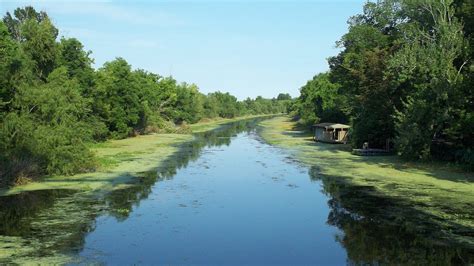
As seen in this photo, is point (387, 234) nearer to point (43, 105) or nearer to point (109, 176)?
point (109, 176)

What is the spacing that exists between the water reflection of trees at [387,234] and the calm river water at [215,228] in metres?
0.04

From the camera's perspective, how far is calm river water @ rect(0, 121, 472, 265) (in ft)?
47.7

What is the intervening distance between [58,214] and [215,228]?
7.23m

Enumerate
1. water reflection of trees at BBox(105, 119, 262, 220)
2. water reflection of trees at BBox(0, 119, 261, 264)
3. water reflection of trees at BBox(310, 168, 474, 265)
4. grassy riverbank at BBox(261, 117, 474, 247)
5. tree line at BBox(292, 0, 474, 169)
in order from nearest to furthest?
1. water reflection of trees at BBox(310, 168, 474, 265)
2. water reflection of trees at BBox(0, 119, 261, 264)
3. grassy riverbank at BBox(261, 117, 474, 247)
4. water reflection of trees at BBox(105, 119, 262, 220)
5. tree line at BBox(292, 0, 474, 169)

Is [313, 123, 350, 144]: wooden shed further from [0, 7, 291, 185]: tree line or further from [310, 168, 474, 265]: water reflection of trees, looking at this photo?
[310, 168, 474, 265]: water reflection of trees

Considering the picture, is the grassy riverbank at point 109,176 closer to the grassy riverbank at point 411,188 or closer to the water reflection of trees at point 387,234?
the grassy riverbank at point 411,188

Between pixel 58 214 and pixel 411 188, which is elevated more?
pixel 411 188

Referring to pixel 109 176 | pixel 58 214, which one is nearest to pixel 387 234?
pixel 58 214

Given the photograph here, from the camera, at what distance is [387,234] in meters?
16.8

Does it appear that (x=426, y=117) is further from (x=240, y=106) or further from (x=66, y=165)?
(x=240, y=106)

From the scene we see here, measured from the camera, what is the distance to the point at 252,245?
52.3 feet

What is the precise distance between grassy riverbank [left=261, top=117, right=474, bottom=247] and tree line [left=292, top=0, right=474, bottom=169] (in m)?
2.57

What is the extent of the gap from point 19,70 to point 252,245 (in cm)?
2072

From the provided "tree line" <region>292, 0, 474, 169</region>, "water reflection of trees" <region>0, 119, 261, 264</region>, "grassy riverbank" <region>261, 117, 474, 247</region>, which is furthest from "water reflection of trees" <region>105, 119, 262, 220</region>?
"tree line" <region>292, 0, 474, 169</region>
